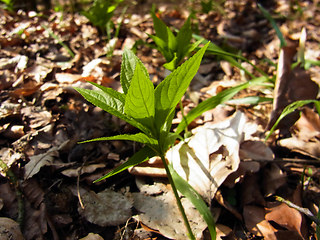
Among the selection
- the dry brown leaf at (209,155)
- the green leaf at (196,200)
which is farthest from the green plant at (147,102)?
the dry brown leaf at (209,155)

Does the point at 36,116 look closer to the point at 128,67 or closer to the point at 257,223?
the point at 128,67

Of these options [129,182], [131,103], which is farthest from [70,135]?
[131,103]

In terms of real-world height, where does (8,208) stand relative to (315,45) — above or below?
below

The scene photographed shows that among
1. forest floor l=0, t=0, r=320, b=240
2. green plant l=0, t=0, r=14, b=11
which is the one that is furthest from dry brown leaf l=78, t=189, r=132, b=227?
green plant l=0, t=0, r=14, b=11

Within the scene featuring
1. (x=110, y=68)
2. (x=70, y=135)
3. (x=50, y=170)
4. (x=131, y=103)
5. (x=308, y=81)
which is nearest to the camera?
(x=131, y=103)

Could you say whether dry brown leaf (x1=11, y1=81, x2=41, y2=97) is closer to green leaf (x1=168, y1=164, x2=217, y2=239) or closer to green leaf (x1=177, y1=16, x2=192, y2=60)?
green leaf (x1=177, y1=16, x2=192, y2=60)

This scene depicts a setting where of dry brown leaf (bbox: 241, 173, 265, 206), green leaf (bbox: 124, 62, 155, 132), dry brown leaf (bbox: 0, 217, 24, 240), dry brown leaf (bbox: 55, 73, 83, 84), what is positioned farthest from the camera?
dry brown leaf (bbox: 55, 73, 83, 84)

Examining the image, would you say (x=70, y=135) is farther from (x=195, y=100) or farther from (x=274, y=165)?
(x=274, y=165)
